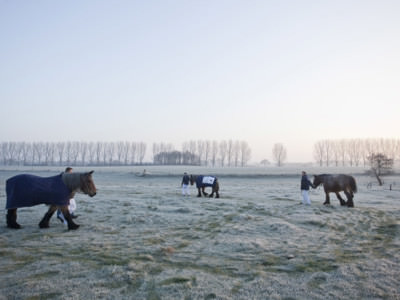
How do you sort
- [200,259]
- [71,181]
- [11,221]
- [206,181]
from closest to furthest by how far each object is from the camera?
[200,259] → [11,221] → [71,181] → [206,181]

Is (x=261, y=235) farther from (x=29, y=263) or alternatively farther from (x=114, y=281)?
(x=29, y=263)

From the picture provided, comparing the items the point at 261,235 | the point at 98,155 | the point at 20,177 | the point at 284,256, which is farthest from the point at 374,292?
the point at 98,155

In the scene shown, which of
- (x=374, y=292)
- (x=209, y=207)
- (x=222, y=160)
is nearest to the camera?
(x=374, y=292)

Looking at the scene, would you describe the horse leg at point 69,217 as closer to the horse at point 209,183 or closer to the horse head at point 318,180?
the horse at point 209,183

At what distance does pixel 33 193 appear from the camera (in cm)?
760

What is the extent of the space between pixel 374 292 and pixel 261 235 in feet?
11.6

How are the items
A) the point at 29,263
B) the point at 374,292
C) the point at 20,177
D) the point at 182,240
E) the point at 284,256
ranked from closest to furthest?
1. the point at 374,292
2. the point at 29,263
3. the point at 284,256
4. the point at 182,240
5. the point at 20,177

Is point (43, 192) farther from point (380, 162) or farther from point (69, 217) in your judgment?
point (380, 162)

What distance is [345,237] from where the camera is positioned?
24.0 feet

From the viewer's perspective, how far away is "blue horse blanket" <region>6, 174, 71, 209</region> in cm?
757

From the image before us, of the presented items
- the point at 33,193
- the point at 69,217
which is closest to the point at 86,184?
the point at 69,217

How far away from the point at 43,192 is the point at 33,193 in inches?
10.9

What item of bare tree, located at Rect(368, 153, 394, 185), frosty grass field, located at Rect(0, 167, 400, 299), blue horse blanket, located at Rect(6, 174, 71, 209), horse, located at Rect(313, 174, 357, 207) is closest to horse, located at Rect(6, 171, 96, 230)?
blue horse blanket, located at Rect(6, 174, 71, 209)

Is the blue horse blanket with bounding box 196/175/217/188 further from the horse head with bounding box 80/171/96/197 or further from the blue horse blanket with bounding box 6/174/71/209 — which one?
Result: the blue horse blanket with bounding box 6/174/71/209
